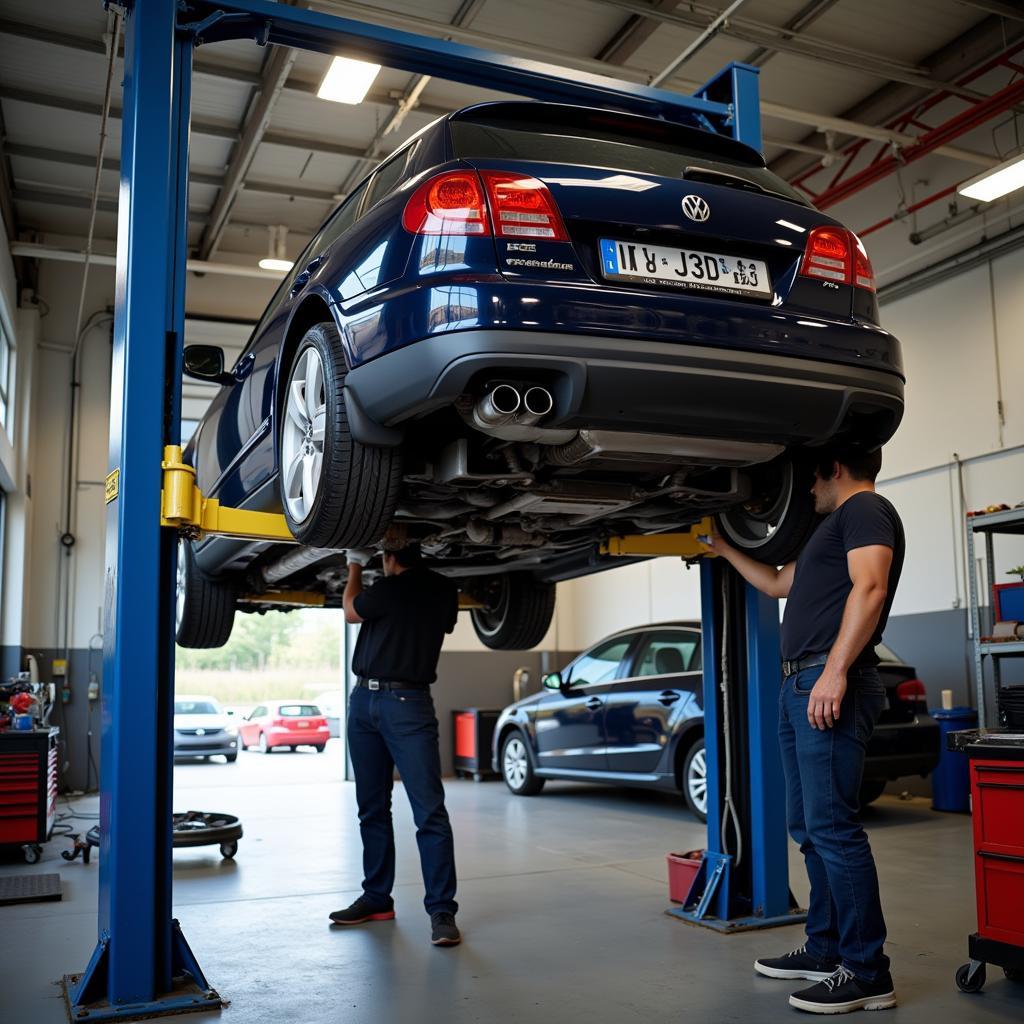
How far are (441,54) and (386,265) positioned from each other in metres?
1.60

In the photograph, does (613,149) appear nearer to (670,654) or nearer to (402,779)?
(402,779)

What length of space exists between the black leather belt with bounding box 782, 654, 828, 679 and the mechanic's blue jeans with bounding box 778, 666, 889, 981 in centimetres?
2

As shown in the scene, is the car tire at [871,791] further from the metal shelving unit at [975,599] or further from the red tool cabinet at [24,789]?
the red tool cabinet at [24,789]

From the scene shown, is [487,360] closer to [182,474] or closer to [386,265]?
[386,265]

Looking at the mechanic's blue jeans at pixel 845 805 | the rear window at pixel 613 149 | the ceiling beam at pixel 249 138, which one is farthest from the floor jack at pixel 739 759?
the ceiling beam at pixel 249 138

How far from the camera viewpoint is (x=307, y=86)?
26.6ft

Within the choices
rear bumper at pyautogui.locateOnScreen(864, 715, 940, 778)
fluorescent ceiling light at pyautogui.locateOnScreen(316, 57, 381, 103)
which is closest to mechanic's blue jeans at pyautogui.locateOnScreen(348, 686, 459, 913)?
rear bumper at pyautogui.locateOnScreen(864, 715, 940, 778)

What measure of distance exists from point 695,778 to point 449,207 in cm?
532

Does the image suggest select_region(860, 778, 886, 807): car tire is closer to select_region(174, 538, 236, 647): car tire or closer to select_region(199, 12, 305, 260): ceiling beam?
select_region(174, 538, 236, 647): car tire

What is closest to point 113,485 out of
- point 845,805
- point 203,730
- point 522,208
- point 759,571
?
point 522,208

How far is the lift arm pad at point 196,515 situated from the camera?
3219 millimetres

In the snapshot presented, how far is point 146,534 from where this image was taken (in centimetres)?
318

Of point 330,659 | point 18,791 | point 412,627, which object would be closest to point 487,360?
point 412,627

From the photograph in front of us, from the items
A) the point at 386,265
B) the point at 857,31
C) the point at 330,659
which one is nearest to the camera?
the point at 386,265
